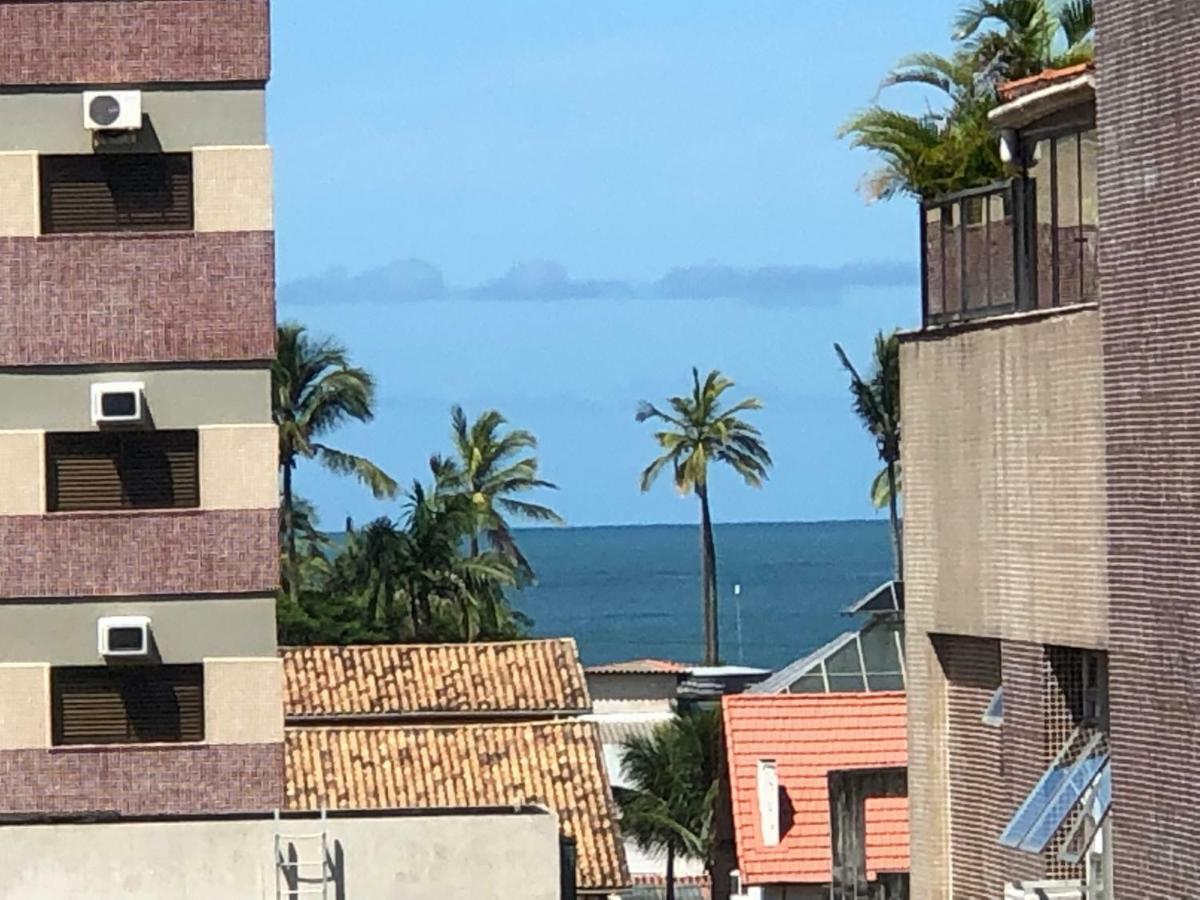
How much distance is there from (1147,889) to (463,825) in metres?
10.6

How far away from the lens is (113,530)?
30328 mm

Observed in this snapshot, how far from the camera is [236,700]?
30.3 m

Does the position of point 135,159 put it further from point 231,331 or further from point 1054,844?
point 1054,844

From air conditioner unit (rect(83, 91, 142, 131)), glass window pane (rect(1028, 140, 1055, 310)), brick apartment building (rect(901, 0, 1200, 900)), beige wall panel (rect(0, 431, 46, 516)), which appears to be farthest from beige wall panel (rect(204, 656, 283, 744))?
glass window pane (rect(1028, 140, 1055, 310))

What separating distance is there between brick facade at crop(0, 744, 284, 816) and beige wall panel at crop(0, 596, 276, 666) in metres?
0.97

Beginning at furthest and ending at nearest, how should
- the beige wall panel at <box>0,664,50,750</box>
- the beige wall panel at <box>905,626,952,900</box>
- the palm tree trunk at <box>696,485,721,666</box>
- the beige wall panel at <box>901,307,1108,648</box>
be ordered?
the palm tree trunk at <box>696,485,721,666</box>, the beige wall panel at <box>0,664,50,750</box>, the beige wall panel at <box>905,626,952,900</box>, the beige wall panel at <box>901,307,1108,648</box>

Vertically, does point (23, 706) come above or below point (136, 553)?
below

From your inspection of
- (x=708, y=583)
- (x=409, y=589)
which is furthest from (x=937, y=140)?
(x=708, y=583)

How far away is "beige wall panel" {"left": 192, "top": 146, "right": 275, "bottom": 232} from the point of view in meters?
29.9

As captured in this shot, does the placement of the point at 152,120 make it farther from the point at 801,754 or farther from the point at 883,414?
the point at 883,414

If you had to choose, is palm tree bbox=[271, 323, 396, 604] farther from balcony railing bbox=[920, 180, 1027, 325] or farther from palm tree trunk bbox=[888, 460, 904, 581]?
balcony railing bbox=[920, 180, 1027, 325]

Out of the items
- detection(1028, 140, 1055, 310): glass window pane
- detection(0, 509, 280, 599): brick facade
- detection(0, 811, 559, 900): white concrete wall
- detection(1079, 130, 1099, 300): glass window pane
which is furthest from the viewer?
detection(0, 509, 280, 599): brick facade

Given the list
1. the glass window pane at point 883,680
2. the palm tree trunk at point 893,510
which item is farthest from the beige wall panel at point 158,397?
the palm tree trunk at point 893,510

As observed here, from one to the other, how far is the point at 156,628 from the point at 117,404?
244 cm
